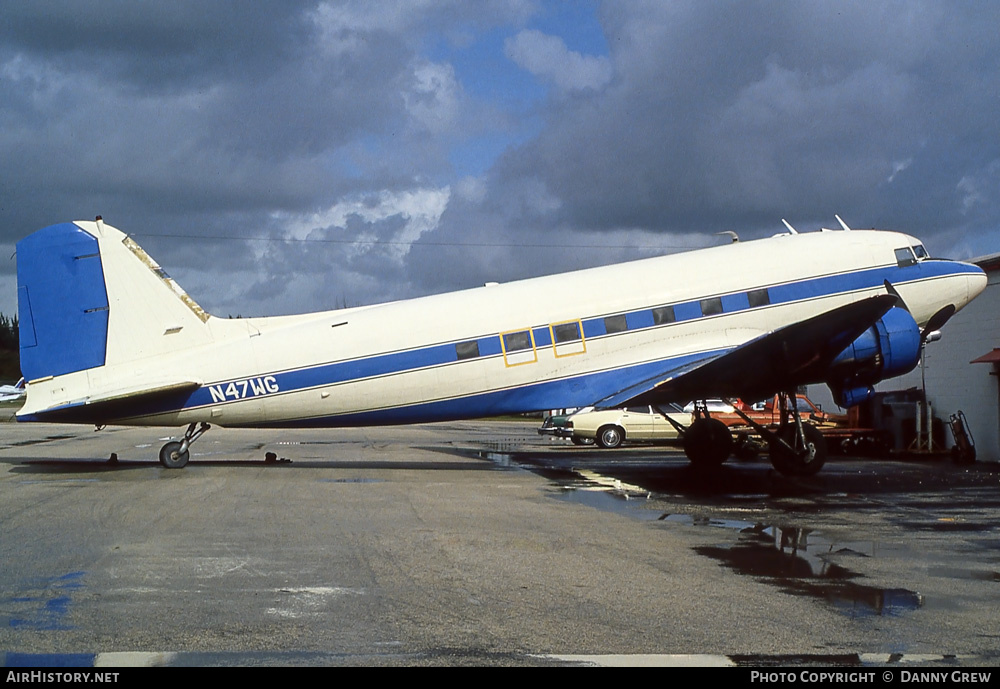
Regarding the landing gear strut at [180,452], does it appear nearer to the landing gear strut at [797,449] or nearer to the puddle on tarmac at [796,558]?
the puddle on tarmac at [796,558]

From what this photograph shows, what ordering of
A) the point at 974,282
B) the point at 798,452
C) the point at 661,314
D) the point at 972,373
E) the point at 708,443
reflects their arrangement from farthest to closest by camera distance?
the point at 972,373 → the point at 974,282 → the point at 708,443 → the point at 661,314 → the point at 798,452

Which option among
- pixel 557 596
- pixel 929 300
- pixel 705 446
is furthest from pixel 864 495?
pixel 557 596

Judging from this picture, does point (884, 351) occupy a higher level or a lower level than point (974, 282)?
lower

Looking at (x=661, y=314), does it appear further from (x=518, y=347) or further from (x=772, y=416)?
(x=772, y=416)

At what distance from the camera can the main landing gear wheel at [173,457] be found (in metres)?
17.6

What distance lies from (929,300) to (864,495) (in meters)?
6.27

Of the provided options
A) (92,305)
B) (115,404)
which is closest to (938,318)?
(115,404)

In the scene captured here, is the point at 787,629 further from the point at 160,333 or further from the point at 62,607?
the point at 160,333

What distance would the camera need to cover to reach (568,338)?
1759 centimetres

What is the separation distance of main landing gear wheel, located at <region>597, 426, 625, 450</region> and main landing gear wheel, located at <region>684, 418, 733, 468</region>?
9390 mm

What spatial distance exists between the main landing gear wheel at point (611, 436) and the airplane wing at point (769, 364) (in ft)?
36.5

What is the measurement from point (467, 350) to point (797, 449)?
6.79 metres

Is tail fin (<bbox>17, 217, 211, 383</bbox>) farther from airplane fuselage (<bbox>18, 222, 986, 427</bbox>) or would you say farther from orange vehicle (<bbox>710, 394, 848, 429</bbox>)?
orange vehicle (<bbox>710, 394, 848, 429</bbox>)

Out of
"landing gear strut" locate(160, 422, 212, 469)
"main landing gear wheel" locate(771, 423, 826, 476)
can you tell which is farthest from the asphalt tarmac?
"landing gear strut" locate(160, 422, 212, 469)
